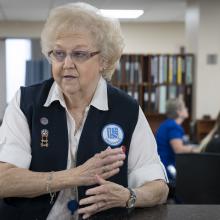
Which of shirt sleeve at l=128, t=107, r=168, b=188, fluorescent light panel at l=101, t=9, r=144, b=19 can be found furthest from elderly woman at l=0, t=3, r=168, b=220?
fluorescent light panel at l=101, t=9, r=144, b=19

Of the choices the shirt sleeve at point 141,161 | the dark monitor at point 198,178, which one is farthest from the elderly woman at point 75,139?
the dark monitor at point 198,178

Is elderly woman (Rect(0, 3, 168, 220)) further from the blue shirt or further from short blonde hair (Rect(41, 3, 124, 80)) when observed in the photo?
the blue shirt

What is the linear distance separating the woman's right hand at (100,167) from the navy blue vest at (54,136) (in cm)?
9

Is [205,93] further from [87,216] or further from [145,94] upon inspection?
[87,216]

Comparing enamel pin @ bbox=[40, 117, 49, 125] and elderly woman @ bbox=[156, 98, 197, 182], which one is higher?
enamel pin @ bbox=[40, 117, 49, 125]

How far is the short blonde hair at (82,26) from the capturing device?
4.84 ft

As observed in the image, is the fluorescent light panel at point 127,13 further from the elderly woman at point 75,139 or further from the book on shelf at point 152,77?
the elderly woman at point 75,139

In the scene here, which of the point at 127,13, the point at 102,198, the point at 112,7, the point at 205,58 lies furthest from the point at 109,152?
the point at 127,13

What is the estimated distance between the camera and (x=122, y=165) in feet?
4.75

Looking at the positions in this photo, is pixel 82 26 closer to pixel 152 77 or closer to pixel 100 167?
pixel 100 167

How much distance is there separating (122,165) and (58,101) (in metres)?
0.31

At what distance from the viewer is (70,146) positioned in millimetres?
1457

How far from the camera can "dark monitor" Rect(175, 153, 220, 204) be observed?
2.77 m

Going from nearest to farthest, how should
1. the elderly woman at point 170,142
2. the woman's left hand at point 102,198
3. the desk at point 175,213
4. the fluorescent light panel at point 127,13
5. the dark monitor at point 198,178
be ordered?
the desk at point 175,213, the woman's left hand at point 102,198, the dark monitor at point 198,178, the elderly woman at point 170,142, the fluorescent light panel at point 127,13
